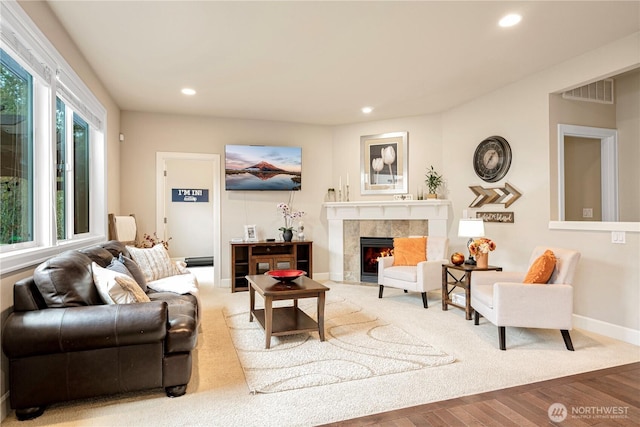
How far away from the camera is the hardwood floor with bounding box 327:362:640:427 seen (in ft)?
6.79

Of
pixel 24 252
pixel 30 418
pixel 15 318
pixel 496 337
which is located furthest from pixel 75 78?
pixel 496 337

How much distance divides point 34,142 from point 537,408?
3.86 m

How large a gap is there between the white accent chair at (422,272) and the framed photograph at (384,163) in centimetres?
136

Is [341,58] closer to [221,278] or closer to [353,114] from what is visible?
[353,114]

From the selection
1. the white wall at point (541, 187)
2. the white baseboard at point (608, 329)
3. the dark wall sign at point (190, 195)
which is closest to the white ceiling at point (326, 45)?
the white wall at point (541, 187)

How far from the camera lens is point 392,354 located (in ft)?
9.84

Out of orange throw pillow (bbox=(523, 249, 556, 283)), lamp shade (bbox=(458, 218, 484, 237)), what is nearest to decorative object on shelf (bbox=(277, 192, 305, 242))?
lamp shade (bbox=(458, 218, 484, 237))

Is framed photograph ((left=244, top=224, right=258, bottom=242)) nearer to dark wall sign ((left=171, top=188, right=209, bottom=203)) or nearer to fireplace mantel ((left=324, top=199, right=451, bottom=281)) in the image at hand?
fireplace mantel ((left=324, top=199, right=451, bottom=281))

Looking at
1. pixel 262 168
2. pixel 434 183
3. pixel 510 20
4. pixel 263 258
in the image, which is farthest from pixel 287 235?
pixel 510 20

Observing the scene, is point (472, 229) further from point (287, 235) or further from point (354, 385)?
point (287, 235)

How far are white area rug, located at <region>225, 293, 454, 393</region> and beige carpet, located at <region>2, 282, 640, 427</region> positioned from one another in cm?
8

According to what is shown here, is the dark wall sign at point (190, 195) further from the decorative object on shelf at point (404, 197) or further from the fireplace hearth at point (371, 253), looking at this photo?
the decorative object on shelf at point (404, 197)

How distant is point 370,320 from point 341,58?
272 centimetres

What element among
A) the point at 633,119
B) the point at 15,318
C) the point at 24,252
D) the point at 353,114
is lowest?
the point at 15,318
